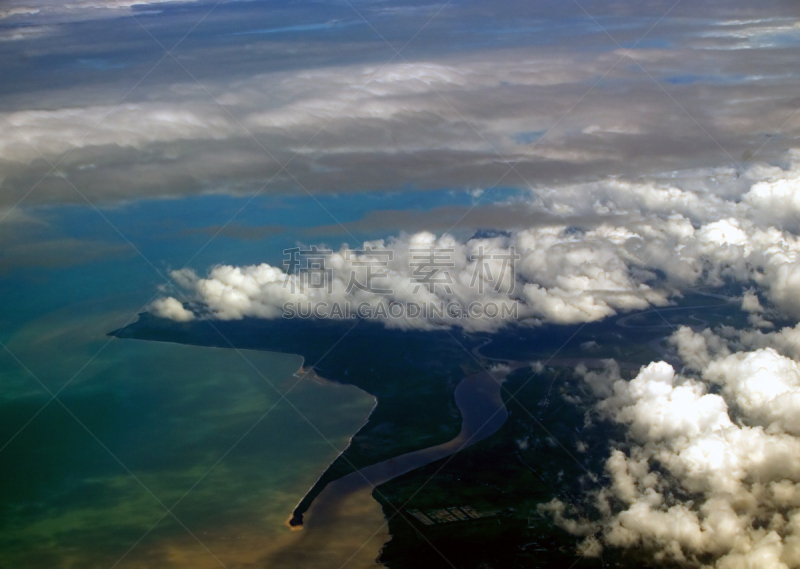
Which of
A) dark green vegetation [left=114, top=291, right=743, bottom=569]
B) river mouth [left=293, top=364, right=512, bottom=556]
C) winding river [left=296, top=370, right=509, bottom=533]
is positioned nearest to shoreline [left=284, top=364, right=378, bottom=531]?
river mouth [left=293, top=364, right=512, bottom=556]

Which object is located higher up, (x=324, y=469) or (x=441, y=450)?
(x=324, y=469)

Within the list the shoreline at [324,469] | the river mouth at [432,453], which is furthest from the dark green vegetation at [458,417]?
the river mouth at [432,453]

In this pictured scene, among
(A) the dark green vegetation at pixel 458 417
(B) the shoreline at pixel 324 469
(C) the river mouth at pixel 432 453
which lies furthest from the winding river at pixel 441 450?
(A) the dark green vegetation at pixel 458 417

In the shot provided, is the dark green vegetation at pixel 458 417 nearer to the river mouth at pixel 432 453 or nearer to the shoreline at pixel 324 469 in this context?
the shoreline at pixel 324 469

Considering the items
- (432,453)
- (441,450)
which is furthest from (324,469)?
(441,450)

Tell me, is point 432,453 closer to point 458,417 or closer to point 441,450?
point 441,450

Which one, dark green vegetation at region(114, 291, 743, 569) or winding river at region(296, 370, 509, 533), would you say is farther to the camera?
winding river at region(296, 370, 509, 533)

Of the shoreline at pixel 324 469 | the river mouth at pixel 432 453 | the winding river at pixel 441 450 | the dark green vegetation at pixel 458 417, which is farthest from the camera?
the winding river at pixel 441 450

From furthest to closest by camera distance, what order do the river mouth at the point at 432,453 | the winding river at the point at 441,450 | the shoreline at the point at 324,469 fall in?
the winding river at the point at 441,450
the river mouth at the point at 432,453
the shoreline at the point at 324,469

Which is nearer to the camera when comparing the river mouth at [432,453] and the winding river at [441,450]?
the river mouth at [432,453]

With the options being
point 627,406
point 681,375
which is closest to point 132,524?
point 627,406

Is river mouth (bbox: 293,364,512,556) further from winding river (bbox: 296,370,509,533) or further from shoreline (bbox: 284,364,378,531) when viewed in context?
shoreline (bbox: 284,364,378,531)

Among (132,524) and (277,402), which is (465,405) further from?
(132,524)
